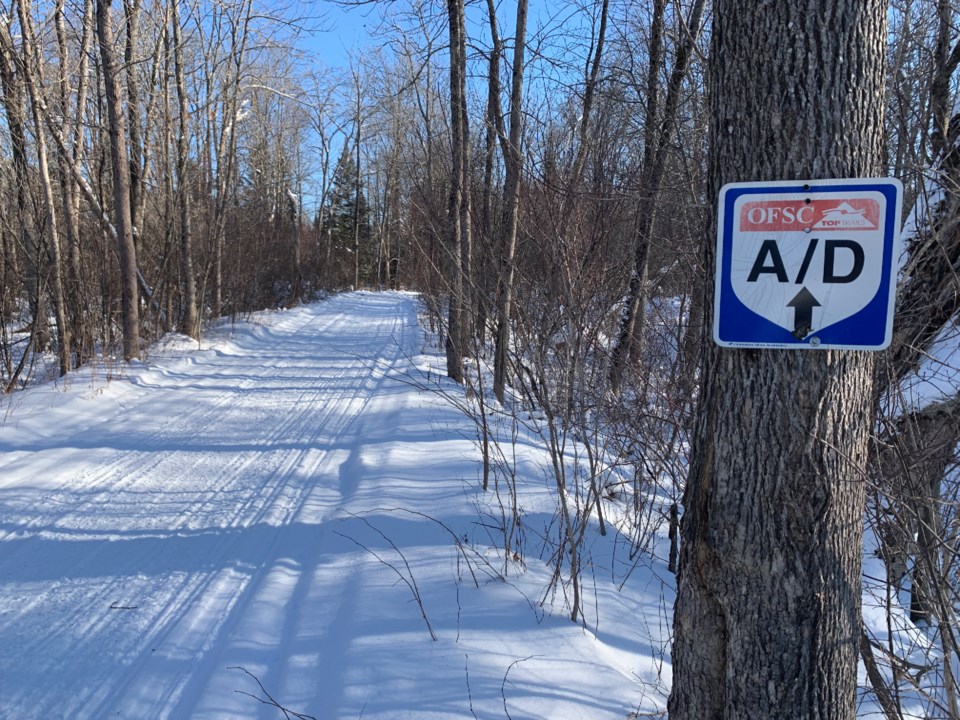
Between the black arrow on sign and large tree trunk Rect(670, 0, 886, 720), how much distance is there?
0.07m

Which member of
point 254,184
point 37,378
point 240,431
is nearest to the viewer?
point 240,431

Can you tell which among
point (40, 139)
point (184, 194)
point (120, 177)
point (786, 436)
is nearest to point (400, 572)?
point (786, 436)

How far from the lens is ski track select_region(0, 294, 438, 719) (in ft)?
10.2

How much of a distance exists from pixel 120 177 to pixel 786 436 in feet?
39.6

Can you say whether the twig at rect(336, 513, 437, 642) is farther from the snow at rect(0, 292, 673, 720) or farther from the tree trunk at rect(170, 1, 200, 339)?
the tree trunk at rect(170, 1, 200, 339)

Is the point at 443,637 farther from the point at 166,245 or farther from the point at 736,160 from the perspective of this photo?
the point at 166,245

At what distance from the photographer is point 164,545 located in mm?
4531

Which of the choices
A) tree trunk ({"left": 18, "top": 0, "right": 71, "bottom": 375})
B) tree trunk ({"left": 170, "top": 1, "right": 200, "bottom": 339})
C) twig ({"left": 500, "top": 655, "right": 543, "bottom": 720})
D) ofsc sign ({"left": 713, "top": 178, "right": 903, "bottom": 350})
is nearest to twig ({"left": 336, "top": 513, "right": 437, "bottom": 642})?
twig ({"left": 500, "top": 655, "right": 543, "bottom": 720})

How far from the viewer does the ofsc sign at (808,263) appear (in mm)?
1612

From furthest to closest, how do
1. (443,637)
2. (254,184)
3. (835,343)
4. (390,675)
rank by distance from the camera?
(254,184) → (443,637) → (390,675) → (835,343)

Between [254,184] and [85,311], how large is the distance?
20.8 meters

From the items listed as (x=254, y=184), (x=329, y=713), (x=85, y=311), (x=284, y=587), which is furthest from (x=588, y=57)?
(x=254, y=184)

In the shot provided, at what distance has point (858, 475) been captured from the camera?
1.81m

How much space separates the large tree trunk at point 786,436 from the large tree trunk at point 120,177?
459 inches
